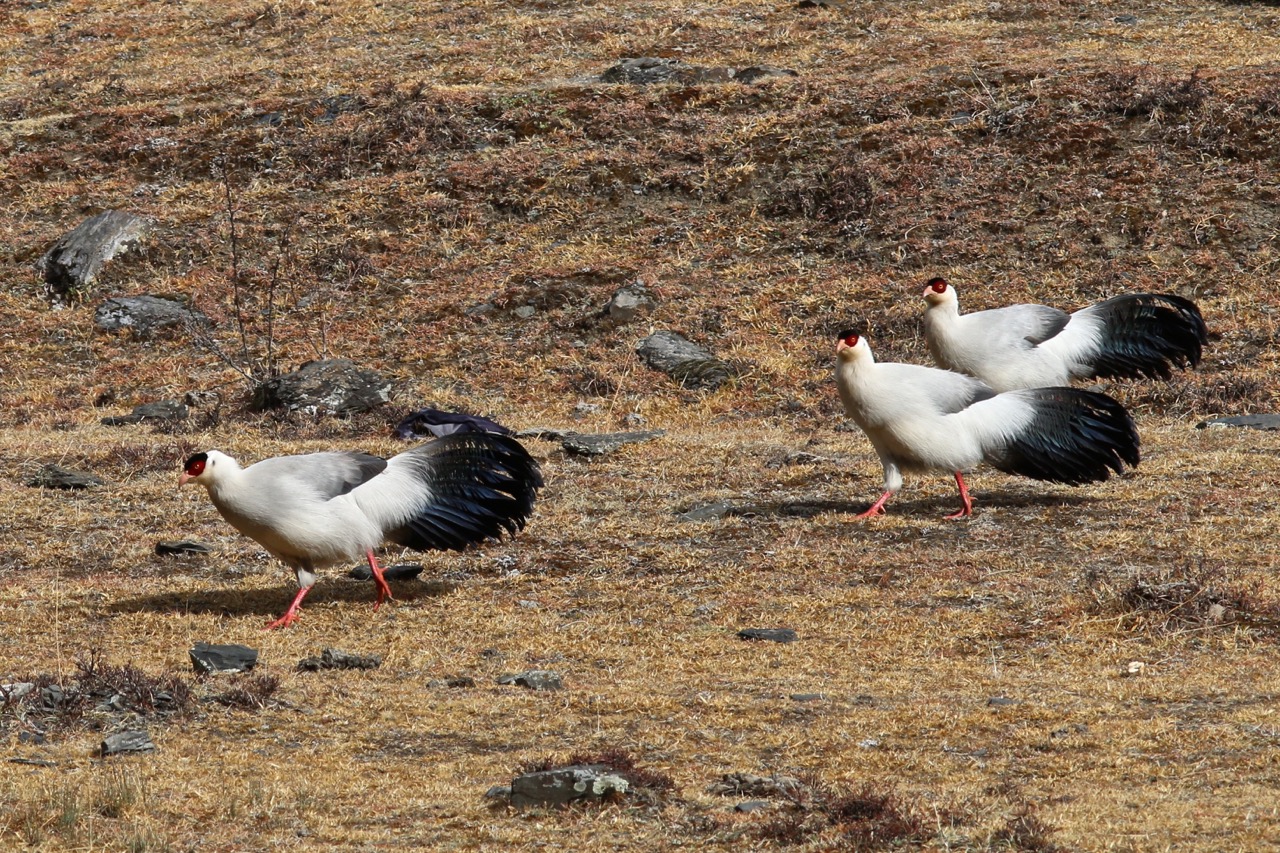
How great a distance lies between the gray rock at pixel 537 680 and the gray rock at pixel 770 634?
1.57 meters

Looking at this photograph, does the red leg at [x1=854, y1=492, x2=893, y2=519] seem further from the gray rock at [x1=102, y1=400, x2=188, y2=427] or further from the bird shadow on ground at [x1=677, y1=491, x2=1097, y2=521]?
the gray rock at [x1=102, y1=400, x2=188, y2=427]

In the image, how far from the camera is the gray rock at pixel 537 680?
9.15 meters

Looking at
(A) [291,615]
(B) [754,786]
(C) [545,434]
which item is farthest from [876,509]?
(B) [754,786]

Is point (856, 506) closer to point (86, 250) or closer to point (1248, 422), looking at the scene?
point (1248, 422)

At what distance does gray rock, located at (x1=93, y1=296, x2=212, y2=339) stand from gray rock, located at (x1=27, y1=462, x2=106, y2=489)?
8872 millimetres

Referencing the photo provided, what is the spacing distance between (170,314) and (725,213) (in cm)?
952

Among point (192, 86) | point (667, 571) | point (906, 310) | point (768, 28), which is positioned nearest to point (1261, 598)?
point (667, 571)

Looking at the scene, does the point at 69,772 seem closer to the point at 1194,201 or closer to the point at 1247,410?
the point at 1247,410

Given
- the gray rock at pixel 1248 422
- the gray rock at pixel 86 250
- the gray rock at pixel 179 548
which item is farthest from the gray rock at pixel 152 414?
the gray rock at pixel 1248 422

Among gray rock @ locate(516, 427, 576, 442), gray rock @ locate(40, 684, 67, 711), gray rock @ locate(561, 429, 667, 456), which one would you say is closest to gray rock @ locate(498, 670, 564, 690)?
gray rock @ locate(40, 684, 67, 711)

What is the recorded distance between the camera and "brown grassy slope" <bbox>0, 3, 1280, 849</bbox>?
299 inches

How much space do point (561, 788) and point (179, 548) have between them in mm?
7271

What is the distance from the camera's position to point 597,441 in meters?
17.2

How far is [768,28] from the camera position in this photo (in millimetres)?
34250
